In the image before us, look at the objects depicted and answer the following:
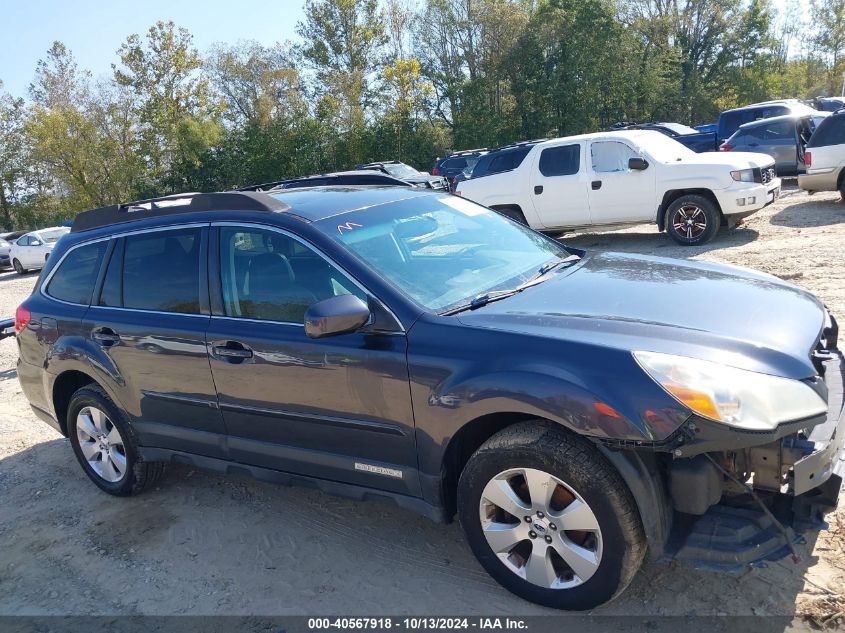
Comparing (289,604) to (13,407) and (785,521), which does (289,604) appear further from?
(13,407)

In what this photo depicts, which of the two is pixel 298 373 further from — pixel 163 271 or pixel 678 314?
pixel 678 314

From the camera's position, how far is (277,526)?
4047mm

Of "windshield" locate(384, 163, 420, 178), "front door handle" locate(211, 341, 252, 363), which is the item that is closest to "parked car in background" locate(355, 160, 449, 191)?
"windshield" locate(384, 163, 420, 178)

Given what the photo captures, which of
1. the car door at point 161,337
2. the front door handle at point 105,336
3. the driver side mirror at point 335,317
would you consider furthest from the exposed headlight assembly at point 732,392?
the front door handle at point 105,336

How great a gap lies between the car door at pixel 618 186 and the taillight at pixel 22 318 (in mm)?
8526

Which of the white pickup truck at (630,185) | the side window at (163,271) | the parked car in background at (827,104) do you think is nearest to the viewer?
the side window at (163,271)

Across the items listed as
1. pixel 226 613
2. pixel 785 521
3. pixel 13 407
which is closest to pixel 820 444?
pixel 785 521

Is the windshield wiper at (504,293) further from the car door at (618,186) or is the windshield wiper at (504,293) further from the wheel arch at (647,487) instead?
the car door at (618,186)

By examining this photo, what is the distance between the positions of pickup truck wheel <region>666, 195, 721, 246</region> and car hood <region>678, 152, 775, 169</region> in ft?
1.69

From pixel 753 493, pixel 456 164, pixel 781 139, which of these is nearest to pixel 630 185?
pixel 781 139

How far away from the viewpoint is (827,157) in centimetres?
1179

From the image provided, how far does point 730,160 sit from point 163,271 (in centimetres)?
876

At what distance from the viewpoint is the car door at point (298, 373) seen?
3.22m

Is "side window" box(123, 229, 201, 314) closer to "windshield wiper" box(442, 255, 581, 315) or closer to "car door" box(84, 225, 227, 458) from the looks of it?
"car door" box(84, 225, 227, 458)
